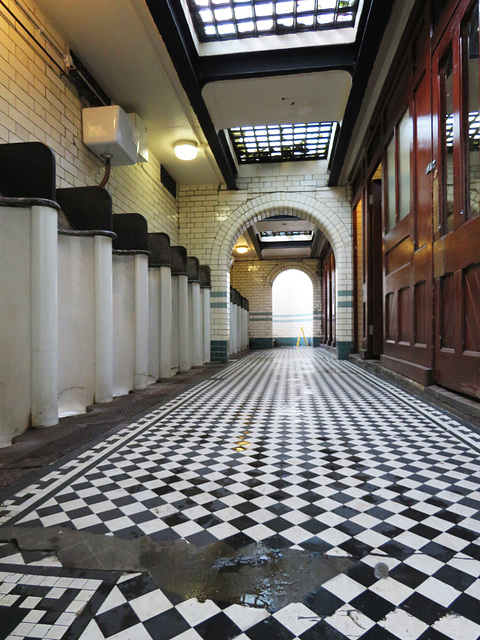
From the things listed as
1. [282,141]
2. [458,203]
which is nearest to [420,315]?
[458,203]

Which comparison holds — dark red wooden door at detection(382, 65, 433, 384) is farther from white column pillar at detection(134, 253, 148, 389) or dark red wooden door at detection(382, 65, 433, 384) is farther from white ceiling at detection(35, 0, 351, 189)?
white column pillar at detection(134, 253, 148, 389)

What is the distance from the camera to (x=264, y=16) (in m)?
5.17

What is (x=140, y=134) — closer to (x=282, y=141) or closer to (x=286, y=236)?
(x=282, y=141)

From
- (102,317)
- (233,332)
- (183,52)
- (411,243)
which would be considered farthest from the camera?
(233,332)

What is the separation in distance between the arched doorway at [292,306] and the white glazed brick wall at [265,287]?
2583 millimetres

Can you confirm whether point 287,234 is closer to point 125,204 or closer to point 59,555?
point 125,204

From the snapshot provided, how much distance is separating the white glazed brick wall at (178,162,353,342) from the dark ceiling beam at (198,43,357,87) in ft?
13.2

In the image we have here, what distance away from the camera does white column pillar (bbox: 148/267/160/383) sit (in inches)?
227

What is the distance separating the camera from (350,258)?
372 inches

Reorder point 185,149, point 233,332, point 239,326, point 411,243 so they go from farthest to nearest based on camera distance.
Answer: point 239,326
point 233,332
point 185,149
point 411,243

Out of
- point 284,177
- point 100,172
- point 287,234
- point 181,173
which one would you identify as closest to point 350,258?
point 284,177

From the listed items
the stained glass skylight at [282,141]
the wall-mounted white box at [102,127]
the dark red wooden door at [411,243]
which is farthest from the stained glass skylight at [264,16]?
the stained glass skylight at [282,141]

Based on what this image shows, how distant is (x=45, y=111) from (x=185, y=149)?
340 cm

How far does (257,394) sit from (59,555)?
11.1 ft
